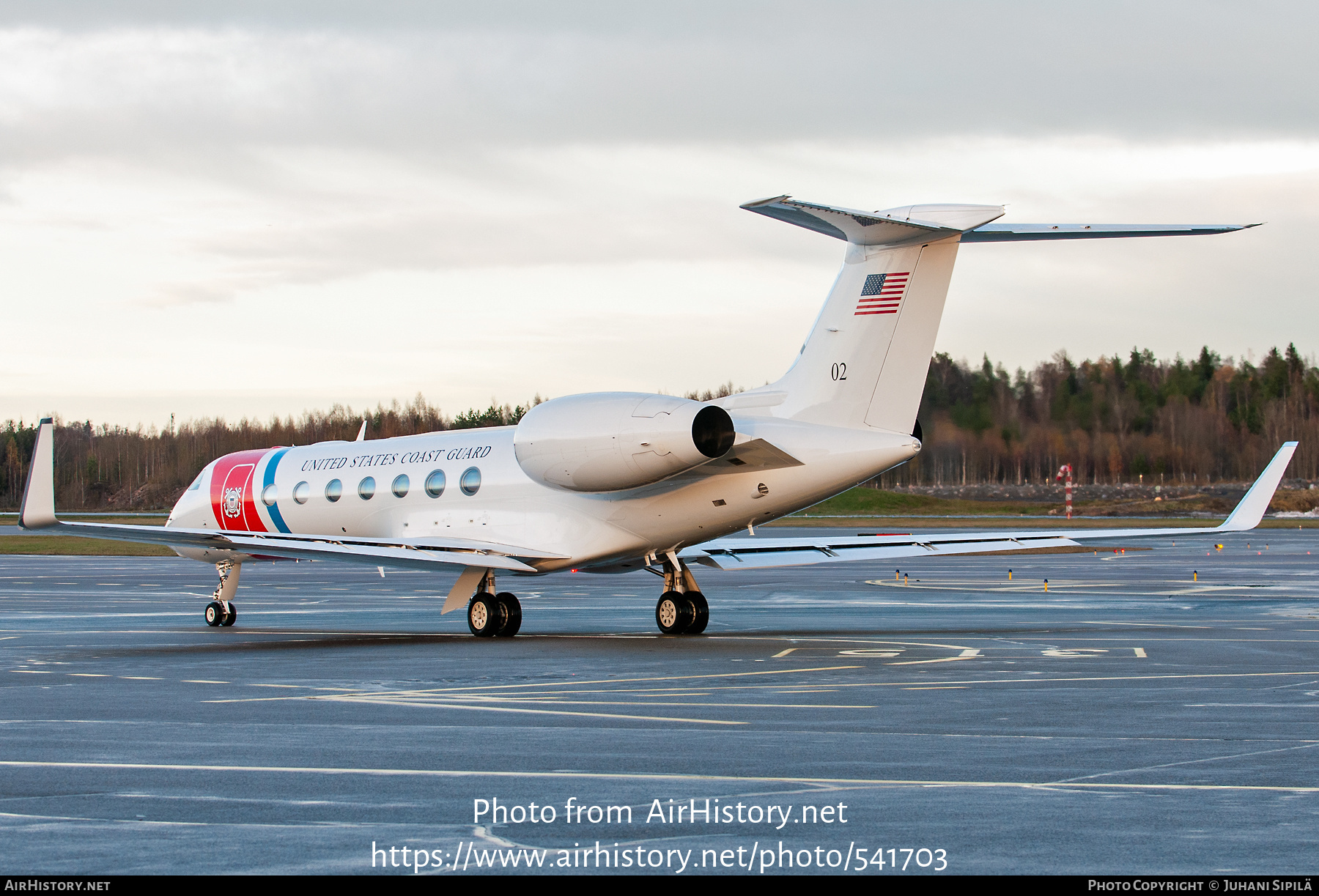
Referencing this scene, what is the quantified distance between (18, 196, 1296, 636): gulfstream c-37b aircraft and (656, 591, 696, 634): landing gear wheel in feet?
0.08

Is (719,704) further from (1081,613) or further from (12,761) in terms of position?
(1081,613)

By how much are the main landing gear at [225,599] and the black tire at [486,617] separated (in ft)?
16.3

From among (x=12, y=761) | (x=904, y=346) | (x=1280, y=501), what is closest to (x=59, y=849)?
(x=12, y=761)

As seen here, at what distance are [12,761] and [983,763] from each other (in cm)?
645

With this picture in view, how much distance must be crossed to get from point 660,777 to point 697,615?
471 inches

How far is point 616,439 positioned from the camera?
745 inches

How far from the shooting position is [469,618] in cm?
2091

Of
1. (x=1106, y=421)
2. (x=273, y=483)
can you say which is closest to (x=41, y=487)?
(x=273, y=483)

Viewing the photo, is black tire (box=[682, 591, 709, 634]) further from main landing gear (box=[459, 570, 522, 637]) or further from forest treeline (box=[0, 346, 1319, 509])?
forest treeline (box=[0, 346, 1319, 509])

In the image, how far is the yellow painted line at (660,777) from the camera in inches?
316

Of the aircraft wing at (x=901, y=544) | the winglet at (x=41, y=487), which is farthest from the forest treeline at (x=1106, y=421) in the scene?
the winglet at (x=41, y=487)

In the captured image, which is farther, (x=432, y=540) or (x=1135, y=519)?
(x=1135, y=519)

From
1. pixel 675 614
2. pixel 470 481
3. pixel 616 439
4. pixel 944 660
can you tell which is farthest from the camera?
pixel 470 481

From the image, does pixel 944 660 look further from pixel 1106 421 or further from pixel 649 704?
pixel 1106 421
